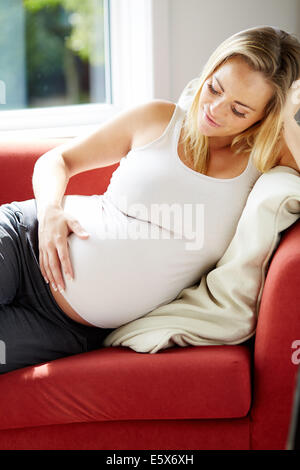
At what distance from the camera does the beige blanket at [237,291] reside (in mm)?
1362

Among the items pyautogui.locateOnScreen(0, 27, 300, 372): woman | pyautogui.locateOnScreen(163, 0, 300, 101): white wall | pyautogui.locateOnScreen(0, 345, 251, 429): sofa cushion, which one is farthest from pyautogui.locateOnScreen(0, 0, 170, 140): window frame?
pyautogui.locateOnScreen(0, 345, 251, 429): sofa cushion

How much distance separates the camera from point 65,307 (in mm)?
1421

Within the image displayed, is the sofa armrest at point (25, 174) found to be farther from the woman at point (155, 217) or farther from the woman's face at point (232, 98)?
the woman's face at point (232, 98)

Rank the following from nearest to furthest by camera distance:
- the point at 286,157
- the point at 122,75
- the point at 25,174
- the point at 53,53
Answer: the point at 286,157 → the point at 25,174 → the point at 122,75 → the point at 53,53

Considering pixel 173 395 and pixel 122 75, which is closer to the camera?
pixel 173 395

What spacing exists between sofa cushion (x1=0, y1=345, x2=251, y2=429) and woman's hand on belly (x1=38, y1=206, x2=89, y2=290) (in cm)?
23

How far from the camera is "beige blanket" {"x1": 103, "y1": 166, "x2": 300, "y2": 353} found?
136cm

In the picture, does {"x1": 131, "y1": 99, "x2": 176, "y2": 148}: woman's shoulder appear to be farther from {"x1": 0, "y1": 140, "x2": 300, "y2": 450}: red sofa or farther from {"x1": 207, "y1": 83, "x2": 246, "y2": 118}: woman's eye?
{"x1": 0, "y1": 140, "x2": 300, "y2": 450}: red sofa

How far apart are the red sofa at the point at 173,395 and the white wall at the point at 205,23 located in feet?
3.47

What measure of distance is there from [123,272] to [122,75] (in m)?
1.27

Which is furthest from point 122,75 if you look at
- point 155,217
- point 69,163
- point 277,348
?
point 277,348

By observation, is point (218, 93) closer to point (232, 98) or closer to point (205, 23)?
point (232, 98)

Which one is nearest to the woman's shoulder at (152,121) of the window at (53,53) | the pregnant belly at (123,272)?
the pregnant belly at (123,272)

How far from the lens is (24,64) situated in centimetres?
251
